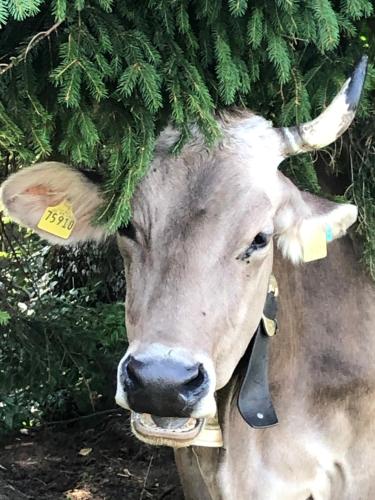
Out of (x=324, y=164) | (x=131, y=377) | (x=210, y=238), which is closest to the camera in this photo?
(x=131, y=377)

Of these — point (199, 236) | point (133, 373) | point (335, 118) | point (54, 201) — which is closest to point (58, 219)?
point (54, 201)

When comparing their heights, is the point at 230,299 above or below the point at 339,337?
above

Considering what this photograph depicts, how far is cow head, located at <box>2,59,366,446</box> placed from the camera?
2.95 metres

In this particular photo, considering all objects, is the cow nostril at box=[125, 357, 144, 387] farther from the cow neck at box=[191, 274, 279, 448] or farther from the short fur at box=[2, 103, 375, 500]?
the cow neck at box=[191, 274, 279, 448]

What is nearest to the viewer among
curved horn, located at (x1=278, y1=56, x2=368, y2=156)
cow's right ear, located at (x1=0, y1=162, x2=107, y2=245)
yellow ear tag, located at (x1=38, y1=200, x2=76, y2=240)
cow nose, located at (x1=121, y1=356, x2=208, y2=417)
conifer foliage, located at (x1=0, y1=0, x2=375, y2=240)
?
cow nose, located at (x1=121, y1=356, x2=208, y2=417)

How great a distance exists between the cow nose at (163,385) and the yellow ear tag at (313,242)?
2.99 ft

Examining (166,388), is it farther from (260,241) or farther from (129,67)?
(129,67)

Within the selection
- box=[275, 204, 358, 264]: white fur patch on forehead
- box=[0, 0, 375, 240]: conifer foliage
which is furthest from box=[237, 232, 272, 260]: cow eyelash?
box=[0, 0, 375, 240]: conifer foliage

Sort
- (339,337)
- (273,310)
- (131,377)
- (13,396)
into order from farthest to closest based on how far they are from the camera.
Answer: (13,396) < (339,337) < (273,310) < (131,377)

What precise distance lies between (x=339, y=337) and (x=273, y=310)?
45cm

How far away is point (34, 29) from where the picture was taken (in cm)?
319

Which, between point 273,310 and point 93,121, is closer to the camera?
point 93,121

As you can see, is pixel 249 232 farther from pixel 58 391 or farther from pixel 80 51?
pixel 58 391

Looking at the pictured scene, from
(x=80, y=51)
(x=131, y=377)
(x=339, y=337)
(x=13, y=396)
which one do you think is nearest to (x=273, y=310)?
(x=339, y=337)
